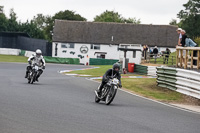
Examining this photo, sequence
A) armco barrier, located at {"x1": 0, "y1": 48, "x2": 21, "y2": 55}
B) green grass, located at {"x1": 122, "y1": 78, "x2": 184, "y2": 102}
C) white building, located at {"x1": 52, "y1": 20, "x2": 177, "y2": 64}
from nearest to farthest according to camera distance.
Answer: green grass, located at {"x1": 122, "y1": 78, "x2": 184, "y2": 102} → armco barrier, located at {"x1": 0, "y1": 48, "x2": 21, "y2": 55} → white building, located at {"x1": 52, "y1": 20, "x2": 177, "y2": 64}

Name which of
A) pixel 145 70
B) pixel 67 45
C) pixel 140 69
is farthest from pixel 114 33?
pixel 145 70

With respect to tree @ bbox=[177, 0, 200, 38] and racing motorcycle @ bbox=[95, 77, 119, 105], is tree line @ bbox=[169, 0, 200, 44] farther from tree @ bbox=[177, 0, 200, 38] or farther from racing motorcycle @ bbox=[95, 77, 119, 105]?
racing motorcycle @ bbox=[95, 77, 119, 105]

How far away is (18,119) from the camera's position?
961cm

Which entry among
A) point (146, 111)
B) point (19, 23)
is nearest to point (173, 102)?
point (146, 111)

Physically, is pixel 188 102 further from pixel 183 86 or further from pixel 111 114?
pixel 111 114

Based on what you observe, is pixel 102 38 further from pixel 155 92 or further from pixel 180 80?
pixel 180 80

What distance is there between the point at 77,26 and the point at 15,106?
239 ft

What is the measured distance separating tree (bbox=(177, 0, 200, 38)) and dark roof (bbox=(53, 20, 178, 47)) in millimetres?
13756

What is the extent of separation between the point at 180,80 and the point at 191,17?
81.1 meters

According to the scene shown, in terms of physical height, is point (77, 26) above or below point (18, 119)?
above

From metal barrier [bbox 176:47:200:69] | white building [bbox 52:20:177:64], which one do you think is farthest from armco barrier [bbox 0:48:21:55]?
metal barrier [bbox 176:47:200:69]

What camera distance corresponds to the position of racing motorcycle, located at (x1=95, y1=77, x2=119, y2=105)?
1378 cm

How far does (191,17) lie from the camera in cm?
9788

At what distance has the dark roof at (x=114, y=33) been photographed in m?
81.9
